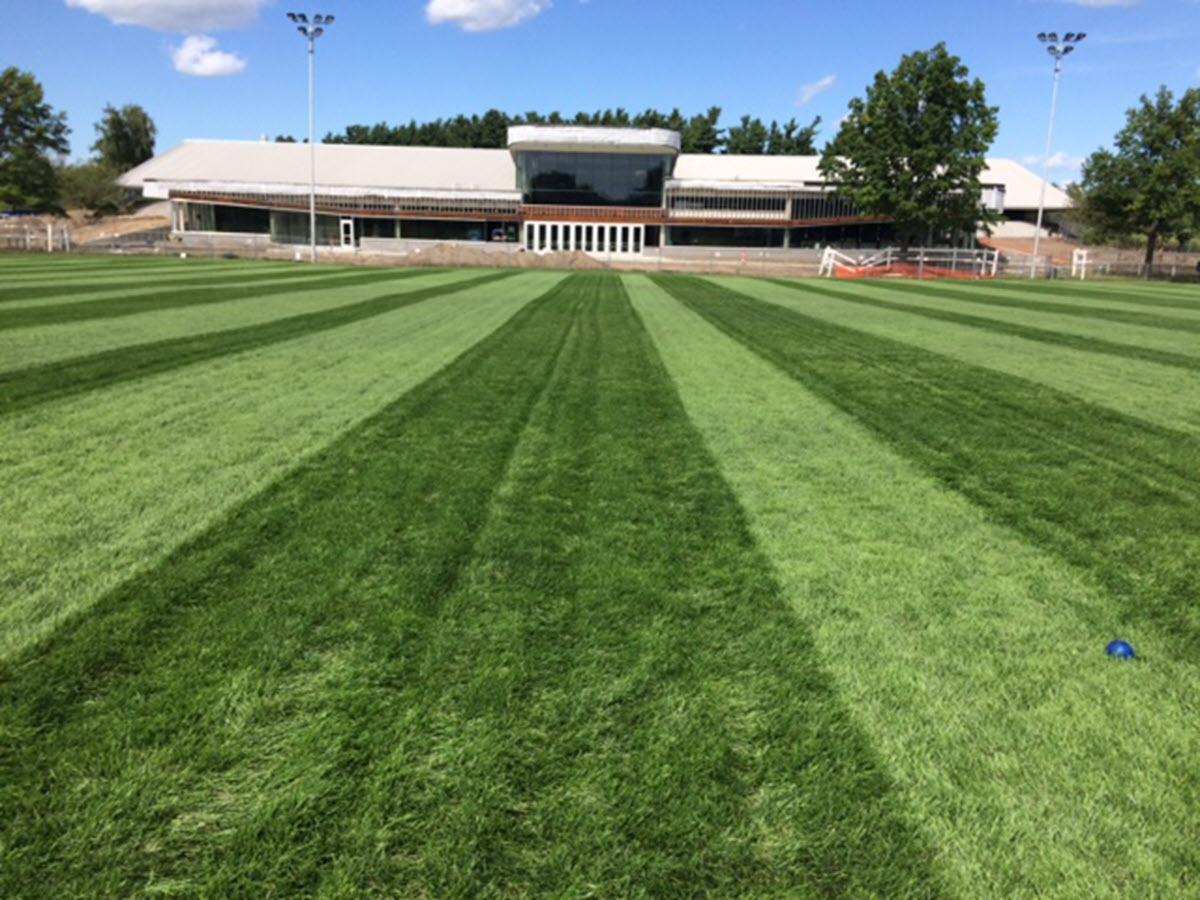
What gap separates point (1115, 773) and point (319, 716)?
103 inches

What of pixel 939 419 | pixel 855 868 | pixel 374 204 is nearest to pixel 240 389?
pixel 939 419

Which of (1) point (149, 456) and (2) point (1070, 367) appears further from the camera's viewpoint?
(2) point (1070, 367)

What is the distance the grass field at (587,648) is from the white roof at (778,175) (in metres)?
61.9

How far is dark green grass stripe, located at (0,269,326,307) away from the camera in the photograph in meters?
17.2

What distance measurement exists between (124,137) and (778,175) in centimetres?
9093

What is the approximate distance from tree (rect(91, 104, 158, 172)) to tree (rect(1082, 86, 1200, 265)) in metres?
113

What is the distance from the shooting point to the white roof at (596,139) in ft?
208

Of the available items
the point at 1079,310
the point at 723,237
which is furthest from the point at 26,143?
the point at 1079,310

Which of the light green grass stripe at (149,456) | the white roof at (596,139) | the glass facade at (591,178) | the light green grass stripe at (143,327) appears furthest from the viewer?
the glass facade at (591,178)

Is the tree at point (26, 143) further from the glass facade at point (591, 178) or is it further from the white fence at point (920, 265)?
the white fence at point (920, 265)

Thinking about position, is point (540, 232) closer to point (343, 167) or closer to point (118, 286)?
point (343, 167)

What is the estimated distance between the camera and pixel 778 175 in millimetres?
72375

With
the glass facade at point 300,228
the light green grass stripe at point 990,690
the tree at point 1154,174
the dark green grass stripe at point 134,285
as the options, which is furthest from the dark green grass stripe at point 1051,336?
the glass facade at point 300,228

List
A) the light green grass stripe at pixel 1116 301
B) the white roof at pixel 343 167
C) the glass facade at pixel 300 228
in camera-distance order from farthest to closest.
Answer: the white roof at pixel 343 167, the glass facade at pixel 300 228, the light green grass stripe at pixel 1116 301
